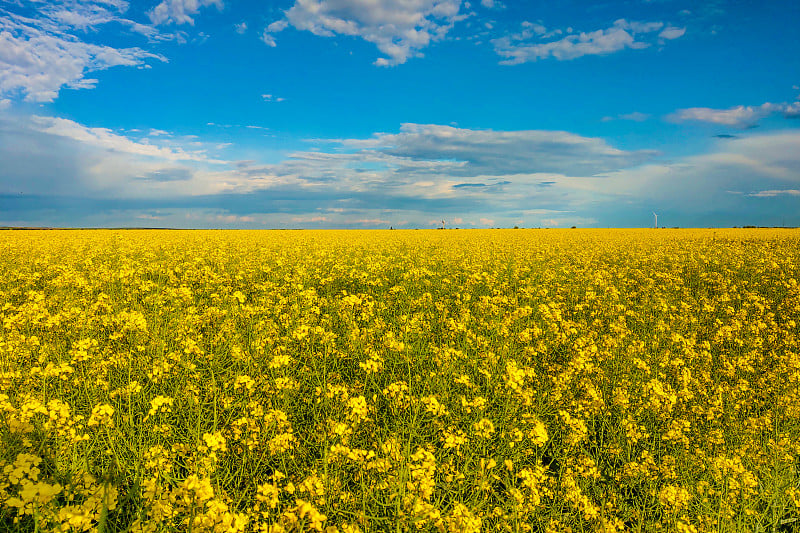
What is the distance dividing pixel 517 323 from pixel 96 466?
6.69 metres

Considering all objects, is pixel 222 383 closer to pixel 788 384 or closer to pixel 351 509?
pixel 351 509

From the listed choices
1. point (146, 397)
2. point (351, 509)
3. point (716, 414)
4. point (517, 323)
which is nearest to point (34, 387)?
point (146, 397)

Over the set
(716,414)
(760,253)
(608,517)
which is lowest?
(608,517)

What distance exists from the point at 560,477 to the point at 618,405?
68.1 inches

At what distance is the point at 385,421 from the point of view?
4.51 m

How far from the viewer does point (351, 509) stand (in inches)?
135

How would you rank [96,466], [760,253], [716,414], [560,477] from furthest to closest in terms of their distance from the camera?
[760,253], [716,414], [560,477], [96,466]

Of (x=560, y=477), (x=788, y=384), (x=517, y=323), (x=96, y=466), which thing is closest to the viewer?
(x=96, y=466)

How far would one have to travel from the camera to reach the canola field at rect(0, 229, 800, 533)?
3.28 meters

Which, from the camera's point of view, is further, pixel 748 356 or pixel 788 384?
pixel 748 356

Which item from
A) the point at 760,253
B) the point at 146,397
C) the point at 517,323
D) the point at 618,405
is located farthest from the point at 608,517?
the point at 760,253

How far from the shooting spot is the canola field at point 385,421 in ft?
10.8

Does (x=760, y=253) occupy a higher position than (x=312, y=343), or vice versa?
(x=760, y=253)

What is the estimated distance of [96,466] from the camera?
154 inches
